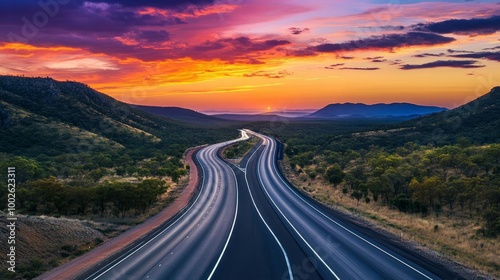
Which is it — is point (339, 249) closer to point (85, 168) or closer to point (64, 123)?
point (85, 168)

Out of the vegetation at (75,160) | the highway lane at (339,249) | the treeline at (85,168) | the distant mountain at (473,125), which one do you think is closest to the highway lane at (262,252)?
the highway lane at (339,249)

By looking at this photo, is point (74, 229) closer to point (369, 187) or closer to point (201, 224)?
point (201, 224)

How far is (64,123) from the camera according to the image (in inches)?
4173

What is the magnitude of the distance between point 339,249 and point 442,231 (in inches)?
461

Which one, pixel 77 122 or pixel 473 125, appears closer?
pixel 473 125

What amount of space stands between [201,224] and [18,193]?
1952 centimetres

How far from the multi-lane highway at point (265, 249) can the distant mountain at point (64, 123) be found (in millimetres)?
57323

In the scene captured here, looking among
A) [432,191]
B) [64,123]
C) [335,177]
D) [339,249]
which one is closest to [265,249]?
[339,249]

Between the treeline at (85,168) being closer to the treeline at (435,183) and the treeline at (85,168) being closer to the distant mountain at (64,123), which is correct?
the distant mountain at (64,123)

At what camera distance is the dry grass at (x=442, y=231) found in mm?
24578

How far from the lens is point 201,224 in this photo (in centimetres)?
3288

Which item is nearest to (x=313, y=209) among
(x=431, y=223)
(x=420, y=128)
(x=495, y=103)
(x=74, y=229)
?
(x=431, y=223)

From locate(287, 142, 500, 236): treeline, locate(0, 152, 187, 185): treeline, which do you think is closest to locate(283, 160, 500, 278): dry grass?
locate(287, 142, 500, 236): treeline

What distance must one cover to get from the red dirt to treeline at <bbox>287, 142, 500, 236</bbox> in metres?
22.6
